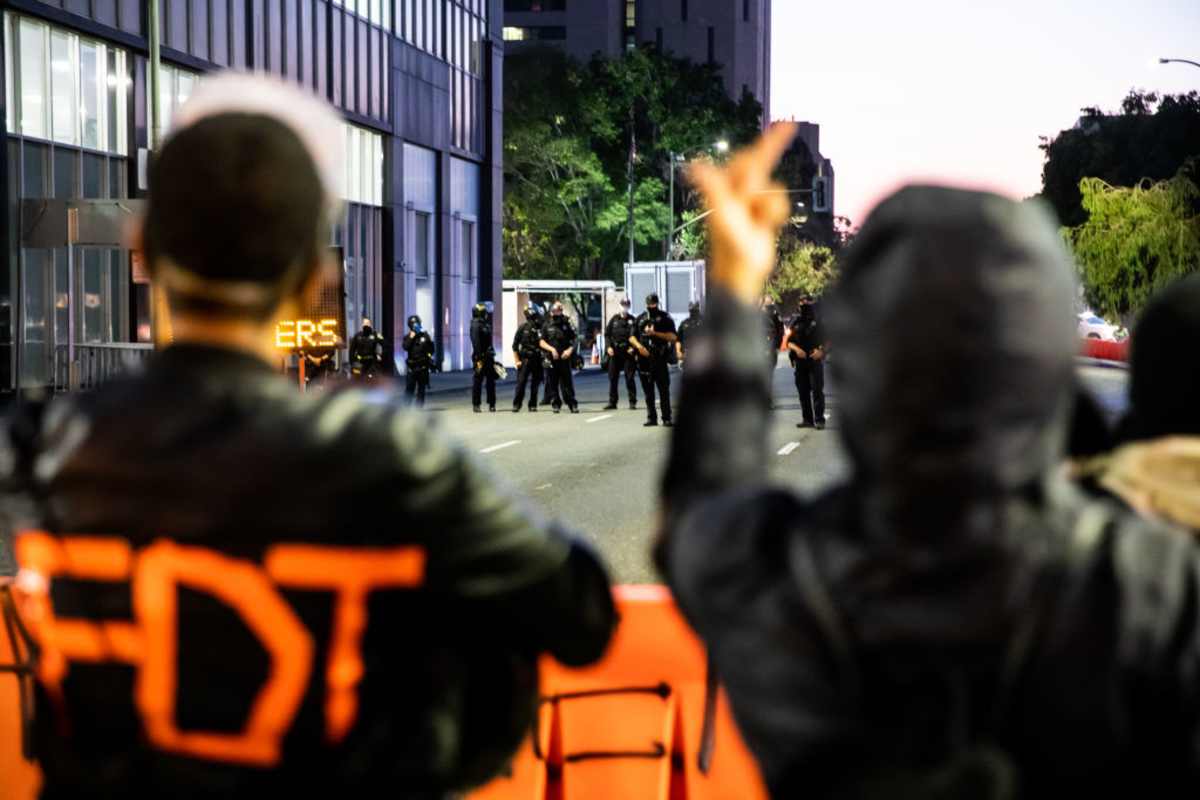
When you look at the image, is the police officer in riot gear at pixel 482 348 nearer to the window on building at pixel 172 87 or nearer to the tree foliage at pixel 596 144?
the window on building at pixel 172 87

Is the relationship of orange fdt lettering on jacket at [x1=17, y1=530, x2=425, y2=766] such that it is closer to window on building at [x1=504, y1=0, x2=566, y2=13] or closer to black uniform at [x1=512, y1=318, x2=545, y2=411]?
black uniform at [x1=512, y1=318, x2=545, y2=411]

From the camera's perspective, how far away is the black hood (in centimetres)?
159

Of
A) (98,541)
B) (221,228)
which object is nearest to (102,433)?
(98,541)

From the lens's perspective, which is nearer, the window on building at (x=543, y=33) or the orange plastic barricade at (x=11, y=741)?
the orange plastic barricade at (x=11, y=741)

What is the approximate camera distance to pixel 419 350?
27922 millimetres

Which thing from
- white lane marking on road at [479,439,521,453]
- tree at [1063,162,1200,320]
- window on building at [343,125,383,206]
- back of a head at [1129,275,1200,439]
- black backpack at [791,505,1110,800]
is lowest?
white lane marking on road at [479,439,521,453]

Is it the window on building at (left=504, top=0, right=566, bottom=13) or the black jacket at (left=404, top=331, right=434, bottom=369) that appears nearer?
the black jacket at (left=404, top=331, right=434, bottom=369)

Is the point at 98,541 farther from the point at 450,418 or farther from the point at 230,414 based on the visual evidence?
the point at 450,418

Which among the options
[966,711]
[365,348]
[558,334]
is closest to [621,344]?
[558,334]

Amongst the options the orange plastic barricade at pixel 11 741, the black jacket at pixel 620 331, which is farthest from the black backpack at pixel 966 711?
the black jacket at pixel 620 331

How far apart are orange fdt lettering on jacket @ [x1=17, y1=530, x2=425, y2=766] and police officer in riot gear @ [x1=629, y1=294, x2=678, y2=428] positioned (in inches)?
843

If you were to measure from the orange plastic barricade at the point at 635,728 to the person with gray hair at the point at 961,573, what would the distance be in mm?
2488

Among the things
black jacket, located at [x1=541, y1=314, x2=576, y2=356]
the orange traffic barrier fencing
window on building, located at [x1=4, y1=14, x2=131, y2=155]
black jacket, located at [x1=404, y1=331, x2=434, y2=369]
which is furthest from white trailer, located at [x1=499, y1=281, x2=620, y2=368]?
the orange traffic barrier fencing

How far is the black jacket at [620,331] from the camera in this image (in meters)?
26.1
